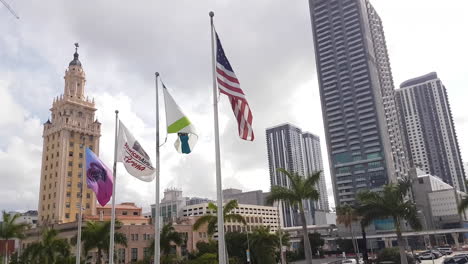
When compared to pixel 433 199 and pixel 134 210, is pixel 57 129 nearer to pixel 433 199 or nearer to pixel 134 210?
pixel 134 210

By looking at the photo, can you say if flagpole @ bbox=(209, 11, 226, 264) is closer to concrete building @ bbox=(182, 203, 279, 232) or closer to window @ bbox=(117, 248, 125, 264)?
window @ bbox=(117, 248, 125, 264)

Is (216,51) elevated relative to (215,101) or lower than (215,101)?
elevated

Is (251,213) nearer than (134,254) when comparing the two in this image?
No

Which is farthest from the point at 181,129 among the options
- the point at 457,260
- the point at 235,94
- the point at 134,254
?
the point at 134,254

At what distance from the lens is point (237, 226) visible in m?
132

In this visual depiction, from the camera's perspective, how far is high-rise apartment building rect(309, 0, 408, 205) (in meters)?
162

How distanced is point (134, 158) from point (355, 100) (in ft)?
514

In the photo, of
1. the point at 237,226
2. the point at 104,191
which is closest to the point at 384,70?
the point at 237,226

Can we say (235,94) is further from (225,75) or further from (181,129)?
(181,129)

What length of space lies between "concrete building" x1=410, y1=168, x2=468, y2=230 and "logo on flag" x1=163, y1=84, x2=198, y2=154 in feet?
480

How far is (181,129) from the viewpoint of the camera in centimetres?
1941

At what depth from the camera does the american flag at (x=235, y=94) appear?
1728 cm

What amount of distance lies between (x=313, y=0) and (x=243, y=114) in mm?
187517

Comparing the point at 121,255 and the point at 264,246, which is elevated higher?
the point at 264,246
